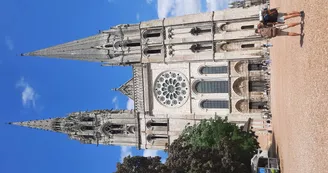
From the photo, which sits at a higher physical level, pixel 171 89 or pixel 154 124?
pixel 171 89

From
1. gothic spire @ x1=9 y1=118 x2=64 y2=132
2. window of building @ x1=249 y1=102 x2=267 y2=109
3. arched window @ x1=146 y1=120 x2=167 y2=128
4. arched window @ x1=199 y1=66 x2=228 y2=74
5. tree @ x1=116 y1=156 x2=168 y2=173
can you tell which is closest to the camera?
tree @ x1=116 y1=156 x2=168 y2=173

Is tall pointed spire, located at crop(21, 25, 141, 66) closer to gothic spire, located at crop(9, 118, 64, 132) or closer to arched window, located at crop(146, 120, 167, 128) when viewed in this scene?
arched window, located at crop(146, 120, 167, 128)

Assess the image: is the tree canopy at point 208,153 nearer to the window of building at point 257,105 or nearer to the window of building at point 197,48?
the window of building at point 257,105

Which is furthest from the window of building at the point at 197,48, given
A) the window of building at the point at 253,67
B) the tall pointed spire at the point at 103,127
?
the tall pointed spire at the point at 103,127

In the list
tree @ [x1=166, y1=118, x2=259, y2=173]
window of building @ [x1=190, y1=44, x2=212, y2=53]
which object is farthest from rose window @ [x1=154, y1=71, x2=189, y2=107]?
tree @ [x1=166, y1=118, x2=259, y2=173]

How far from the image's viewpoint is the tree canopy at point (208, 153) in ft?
78.1

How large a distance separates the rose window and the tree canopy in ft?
25.7

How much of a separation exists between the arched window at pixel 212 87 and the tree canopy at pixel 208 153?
6658mm

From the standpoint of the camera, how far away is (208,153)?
25109 mm

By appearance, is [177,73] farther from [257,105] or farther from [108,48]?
[257,105]

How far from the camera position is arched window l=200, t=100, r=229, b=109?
36.6 meters

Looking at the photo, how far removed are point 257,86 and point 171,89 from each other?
8248mm

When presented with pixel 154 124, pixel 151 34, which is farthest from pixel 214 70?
pixel 154 124

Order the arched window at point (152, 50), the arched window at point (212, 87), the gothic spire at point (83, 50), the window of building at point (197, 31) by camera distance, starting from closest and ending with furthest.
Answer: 1. the window of building at point (197, 31)
2. the arched window at point (212, 87)
3. the arched window at point (152, 50)
4. the gothic spire at point (83, 50)
